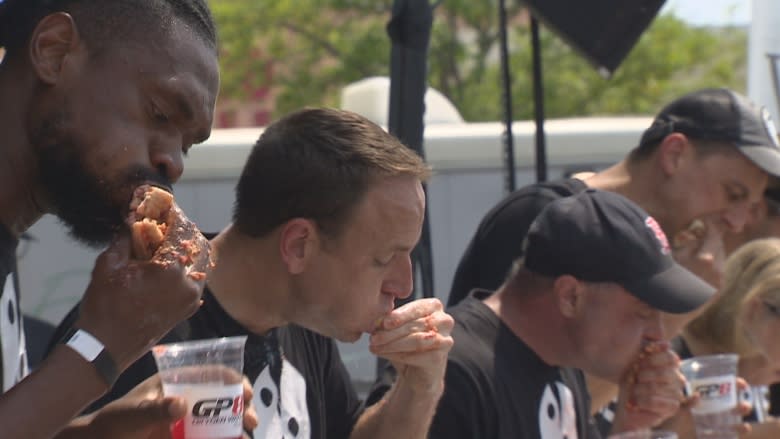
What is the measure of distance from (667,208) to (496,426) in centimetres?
145

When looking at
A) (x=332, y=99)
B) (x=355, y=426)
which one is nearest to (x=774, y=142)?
(x=355, y=426)

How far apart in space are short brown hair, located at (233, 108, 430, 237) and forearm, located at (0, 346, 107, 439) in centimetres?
91

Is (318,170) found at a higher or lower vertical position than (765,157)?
higher

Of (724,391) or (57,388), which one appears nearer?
(57,388)

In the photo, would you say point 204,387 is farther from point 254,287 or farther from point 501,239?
point 501,239

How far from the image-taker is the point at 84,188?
183 centimetres

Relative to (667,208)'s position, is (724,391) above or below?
below

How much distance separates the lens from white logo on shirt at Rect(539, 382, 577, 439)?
3.09 metres

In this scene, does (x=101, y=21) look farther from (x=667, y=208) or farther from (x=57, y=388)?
(x=667, y=208)

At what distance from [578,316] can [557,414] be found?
0.25 meters

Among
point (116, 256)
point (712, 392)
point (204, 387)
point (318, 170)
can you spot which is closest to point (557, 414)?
point (712, 392)

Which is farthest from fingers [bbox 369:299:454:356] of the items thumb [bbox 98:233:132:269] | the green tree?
the green tree

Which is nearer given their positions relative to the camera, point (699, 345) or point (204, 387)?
point (204, 387)

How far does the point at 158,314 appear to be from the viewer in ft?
5.59
